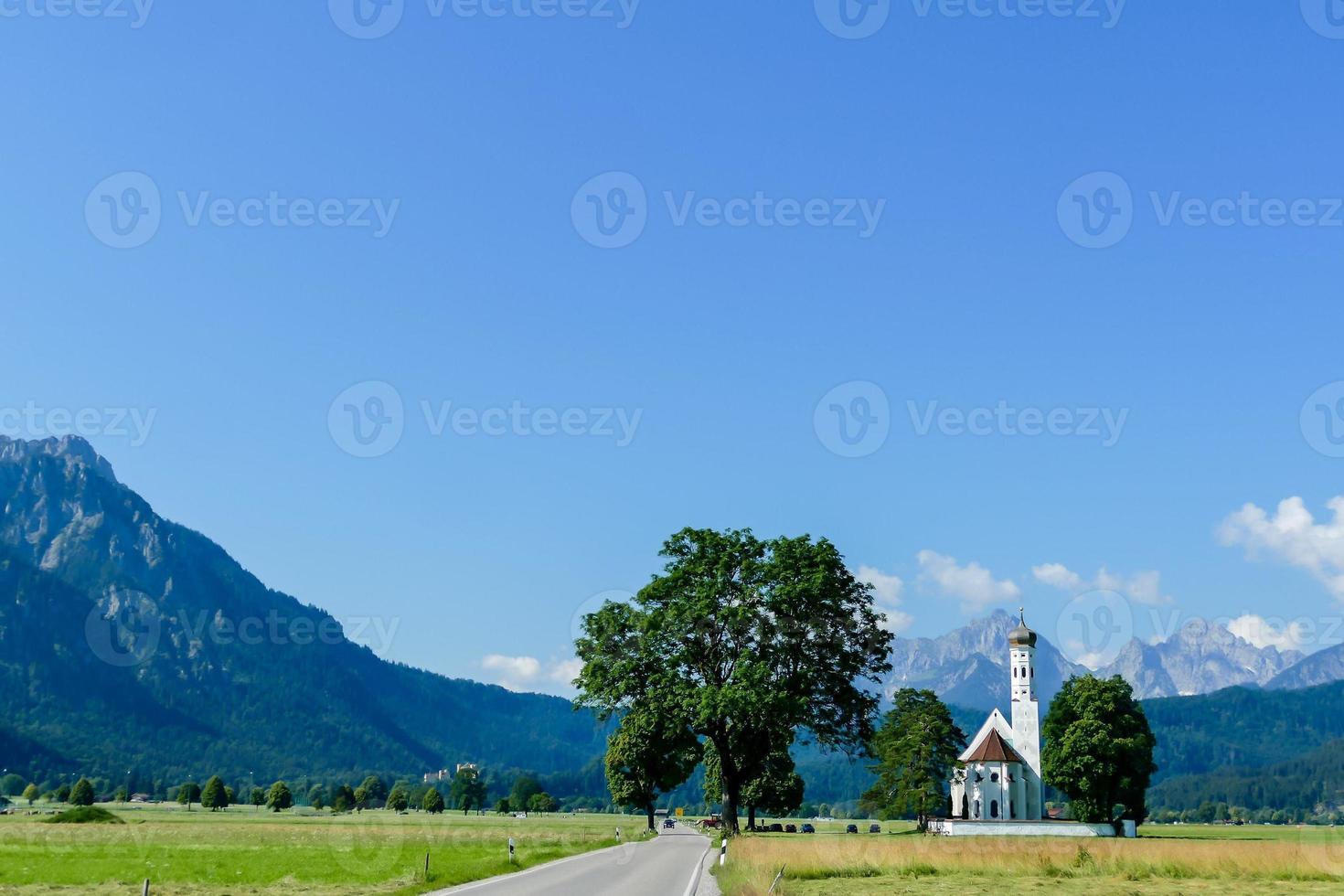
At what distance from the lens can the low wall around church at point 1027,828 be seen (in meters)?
103

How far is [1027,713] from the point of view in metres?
126

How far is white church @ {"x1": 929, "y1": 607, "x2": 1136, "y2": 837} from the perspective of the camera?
348 ft

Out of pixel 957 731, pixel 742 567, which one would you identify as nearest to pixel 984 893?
pixel 742 567

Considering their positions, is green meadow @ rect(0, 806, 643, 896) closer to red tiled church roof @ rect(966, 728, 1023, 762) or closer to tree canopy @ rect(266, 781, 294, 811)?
red tiled church roof @ rect(966, 728, 1023, 762)

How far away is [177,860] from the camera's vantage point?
52562 mm

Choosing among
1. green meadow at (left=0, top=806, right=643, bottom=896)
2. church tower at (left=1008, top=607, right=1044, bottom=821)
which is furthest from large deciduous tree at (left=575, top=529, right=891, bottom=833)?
church tower at (left=1008, top=607, right=1044, bottom=821)

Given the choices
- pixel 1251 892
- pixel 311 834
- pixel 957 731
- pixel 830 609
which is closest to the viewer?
pixel 1251 892

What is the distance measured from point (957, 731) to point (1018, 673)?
66.7 feet

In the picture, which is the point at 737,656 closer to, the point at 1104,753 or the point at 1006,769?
the point at 1104,753

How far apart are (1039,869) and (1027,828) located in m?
74.0

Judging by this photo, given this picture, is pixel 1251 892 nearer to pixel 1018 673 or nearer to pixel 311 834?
pixel 311 834


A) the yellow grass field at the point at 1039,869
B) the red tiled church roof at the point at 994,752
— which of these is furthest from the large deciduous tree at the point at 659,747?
the red tiled church roof at the point at 994,752

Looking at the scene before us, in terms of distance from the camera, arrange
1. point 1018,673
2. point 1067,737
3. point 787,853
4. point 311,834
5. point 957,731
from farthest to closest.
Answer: point 1018,673 < point 957,731 < point 1067,737 < point 311,834 < point 787,853

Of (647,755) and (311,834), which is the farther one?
(311,834)
